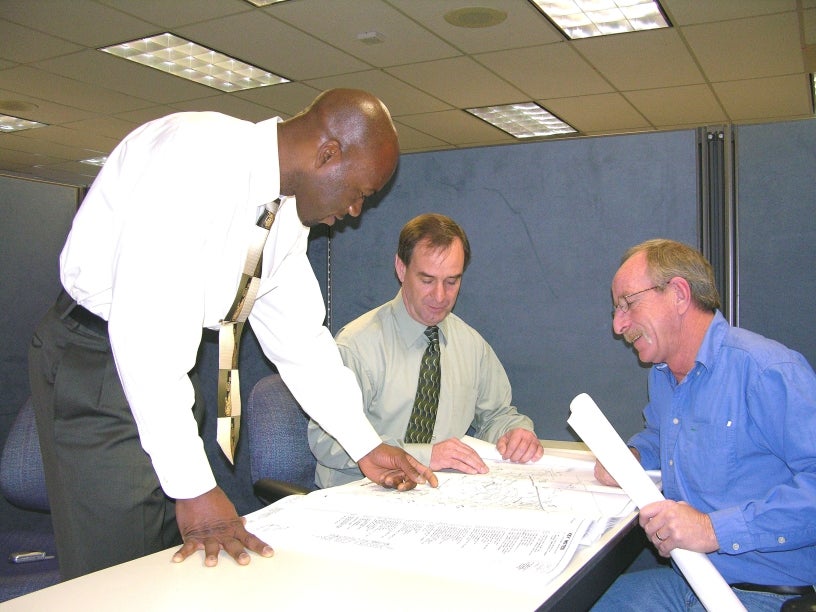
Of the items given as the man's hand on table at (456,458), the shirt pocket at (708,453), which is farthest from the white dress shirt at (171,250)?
the shirt pocket at (708,453)

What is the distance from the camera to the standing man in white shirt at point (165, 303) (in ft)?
3.78

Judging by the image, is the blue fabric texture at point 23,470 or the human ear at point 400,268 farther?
the human ear at point 400,268

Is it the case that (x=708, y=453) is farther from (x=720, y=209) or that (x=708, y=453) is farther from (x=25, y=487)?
(x=25, y=487)

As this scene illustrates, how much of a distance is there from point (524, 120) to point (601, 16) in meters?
2.64

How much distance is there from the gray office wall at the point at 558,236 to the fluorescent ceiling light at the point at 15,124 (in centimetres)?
654

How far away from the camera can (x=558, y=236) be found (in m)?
2.19

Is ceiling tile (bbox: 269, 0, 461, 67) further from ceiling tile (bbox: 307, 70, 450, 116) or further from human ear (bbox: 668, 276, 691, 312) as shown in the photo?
human ear (bbox: 668, 276, 691, 312)

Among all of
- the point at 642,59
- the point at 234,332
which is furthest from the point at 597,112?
the point at 234,332

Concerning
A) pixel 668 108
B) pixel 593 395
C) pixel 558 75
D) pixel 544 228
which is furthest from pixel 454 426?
pixel 668 108

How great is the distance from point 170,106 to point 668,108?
14.8 feet

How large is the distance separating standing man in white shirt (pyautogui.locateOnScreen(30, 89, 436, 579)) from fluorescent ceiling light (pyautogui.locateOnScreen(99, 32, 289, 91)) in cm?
414

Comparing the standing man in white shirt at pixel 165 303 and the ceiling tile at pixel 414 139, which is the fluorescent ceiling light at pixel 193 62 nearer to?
the ceiling tile at pixel 414 139

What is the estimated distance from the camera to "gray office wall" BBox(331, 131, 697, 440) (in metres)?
2.10

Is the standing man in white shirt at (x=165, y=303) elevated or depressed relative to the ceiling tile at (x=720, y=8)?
depressed
